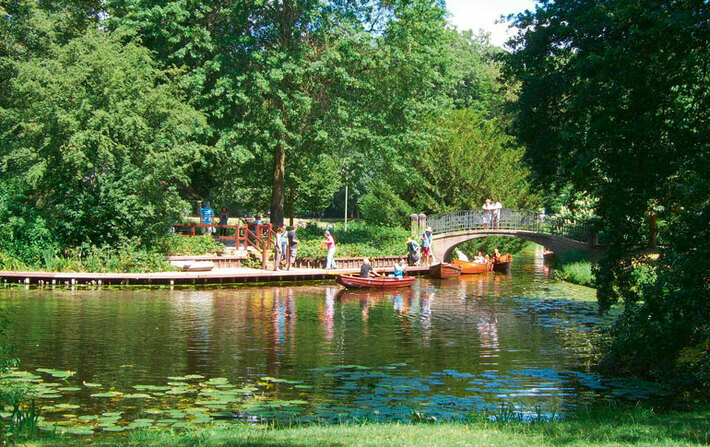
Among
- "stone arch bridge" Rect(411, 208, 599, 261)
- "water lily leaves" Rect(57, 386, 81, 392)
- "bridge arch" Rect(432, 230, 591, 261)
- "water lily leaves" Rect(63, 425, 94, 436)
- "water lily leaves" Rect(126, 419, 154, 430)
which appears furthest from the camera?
"bridge arch" Rect(432, 230, 591, 261)

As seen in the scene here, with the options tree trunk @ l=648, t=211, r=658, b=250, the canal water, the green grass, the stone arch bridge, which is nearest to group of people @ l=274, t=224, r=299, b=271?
the canal water

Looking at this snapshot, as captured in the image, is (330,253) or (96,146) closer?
(96,146)

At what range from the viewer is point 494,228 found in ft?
145

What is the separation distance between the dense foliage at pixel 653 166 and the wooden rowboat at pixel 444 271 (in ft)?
62.9

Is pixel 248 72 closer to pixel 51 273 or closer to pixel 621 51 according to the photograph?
pixel 51 273

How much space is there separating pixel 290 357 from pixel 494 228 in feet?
96.6

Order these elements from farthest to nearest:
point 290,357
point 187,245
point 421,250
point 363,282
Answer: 1. point 421,250
2. point 187,245
3. point 363,282
4. point 290,357

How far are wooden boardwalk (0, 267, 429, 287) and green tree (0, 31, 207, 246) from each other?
2.86m

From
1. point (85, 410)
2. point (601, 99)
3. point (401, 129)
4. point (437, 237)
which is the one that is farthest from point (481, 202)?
point (85, 410)

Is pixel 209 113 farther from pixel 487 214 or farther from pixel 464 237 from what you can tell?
pixel 487 214

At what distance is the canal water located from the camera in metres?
12.4

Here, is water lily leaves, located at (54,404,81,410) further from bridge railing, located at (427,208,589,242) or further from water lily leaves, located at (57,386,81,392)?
bridge railing, located at (427,208,589,242)

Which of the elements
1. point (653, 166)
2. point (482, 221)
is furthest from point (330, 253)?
point (653, 166)

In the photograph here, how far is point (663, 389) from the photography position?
13445 millimetres
